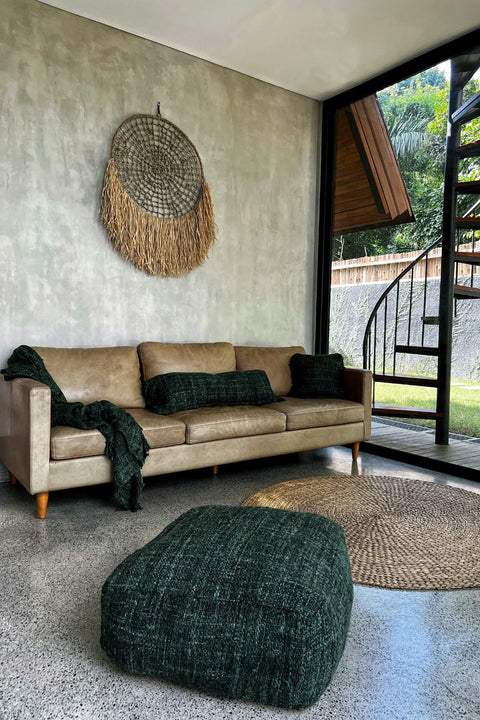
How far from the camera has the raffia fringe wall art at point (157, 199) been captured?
3766 millimetres

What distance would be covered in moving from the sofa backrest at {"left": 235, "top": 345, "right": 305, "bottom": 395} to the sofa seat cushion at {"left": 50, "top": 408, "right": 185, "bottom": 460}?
3.69ft

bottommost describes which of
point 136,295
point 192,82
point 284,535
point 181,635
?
point 181,635

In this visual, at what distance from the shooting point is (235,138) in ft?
14.5

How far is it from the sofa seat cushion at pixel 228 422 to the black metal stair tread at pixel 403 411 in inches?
46.8

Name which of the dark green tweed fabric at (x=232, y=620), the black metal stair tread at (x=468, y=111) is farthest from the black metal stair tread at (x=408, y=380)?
the dark green tweed fabric at (x=232, y=620)

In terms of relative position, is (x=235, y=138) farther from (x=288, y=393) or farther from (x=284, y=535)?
(x=284, y=535)

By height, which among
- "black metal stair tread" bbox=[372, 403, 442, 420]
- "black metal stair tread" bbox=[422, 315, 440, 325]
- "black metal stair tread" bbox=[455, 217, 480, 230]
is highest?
"black metal stair tread" bbox=[455, 217, 480, 230]

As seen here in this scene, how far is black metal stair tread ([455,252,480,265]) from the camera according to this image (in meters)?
3.96

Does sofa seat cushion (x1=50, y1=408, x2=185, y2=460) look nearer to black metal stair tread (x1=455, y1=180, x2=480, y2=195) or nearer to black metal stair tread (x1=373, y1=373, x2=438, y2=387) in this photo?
black metal stair tread (x1=373, y1=373, x2=438, y2=387)

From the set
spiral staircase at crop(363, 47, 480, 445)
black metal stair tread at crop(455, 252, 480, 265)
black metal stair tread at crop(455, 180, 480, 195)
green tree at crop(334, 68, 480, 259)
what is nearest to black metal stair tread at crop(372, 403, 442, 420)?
spiral staircase at crop(363, 47, 480, 445)

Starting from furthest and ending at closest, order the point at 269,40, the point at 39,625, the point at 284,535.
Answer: the point at 269,40 < the point at 39,625 < the point at 284,535

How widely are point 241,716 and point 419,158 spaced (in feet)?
13.1

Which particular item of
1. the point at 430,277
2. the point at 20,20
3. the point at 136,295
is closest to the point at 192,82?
the point at 20,20

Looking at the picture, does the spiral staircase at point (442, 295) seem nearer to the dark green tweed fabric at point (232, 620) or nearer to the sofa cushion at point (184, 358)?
the sofa cushion at point (184, 358)
